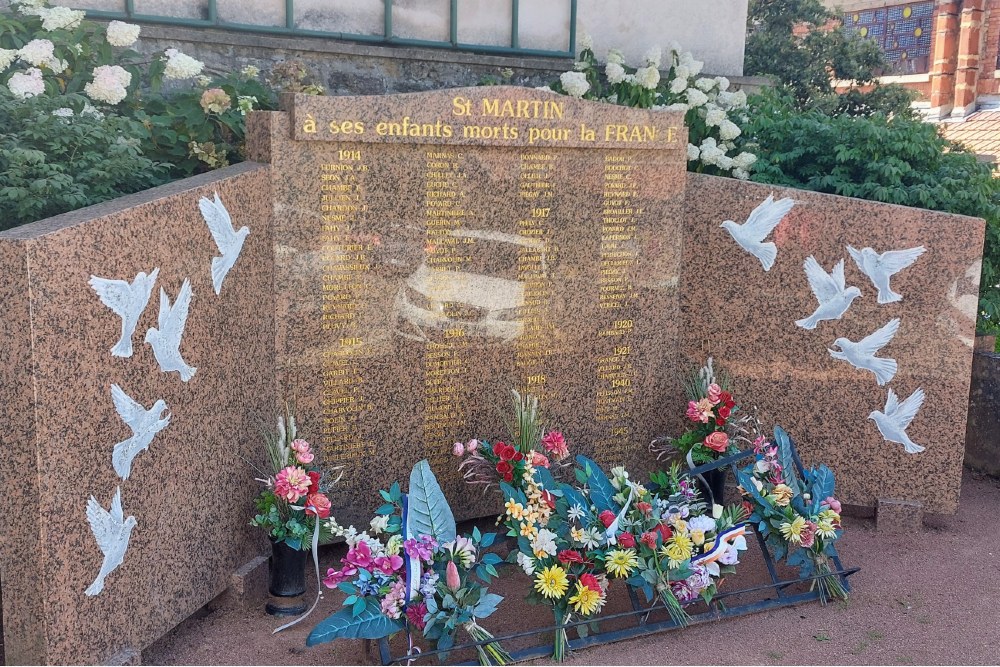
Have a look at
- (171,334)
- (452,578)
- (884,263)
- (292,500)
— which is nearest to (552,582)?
(452,578)

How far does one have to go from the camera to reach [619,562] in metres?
4.01

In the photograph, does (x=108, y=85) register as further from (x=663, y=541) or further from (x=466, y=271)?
(x=663, y=541)

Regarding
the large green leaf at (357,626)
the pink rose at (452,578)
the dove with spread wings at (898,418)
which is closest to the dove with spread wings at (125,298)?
the large green leaf at (357,626)

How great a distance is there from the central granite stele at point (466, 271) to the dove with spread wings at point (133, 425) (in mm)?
872

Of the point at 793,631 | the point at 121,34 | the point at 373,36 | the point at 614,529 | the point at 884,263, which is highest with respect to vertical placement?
the point at 373,36

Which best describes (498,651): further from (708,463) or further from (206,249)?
(206,249)

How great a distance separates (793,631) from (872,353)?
1882mm

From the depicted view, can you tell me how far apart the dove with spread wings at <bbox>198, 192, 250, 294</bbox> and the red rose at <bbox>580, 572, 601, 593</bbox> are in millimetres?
1862

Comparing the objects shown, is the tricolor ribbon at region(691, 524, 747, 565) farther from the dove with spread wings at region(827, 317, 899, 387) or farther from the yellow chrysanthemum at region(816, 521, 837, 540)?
the dove with spread wings at region(827, 317, 899, 387)

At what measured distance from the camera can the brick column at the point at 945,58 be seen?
20.6 meters

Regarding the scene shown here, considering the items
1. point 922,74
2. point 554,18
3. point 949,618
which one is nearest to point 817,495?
→ point 949,618

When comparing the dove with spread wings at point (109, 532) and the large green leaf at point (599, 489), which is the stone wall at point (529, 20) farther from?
the large green leaf at point (599, 489)

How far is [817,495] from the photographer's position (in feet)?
15.3

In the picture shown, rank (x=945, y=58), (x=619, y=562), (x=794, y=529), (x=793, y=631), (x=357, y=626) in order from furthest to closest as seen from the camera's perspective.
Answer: (x=945, y=58) → (x=794, y=529) → (x=793, y=631) → (x=619, y=562) → (x=357, y=626)
